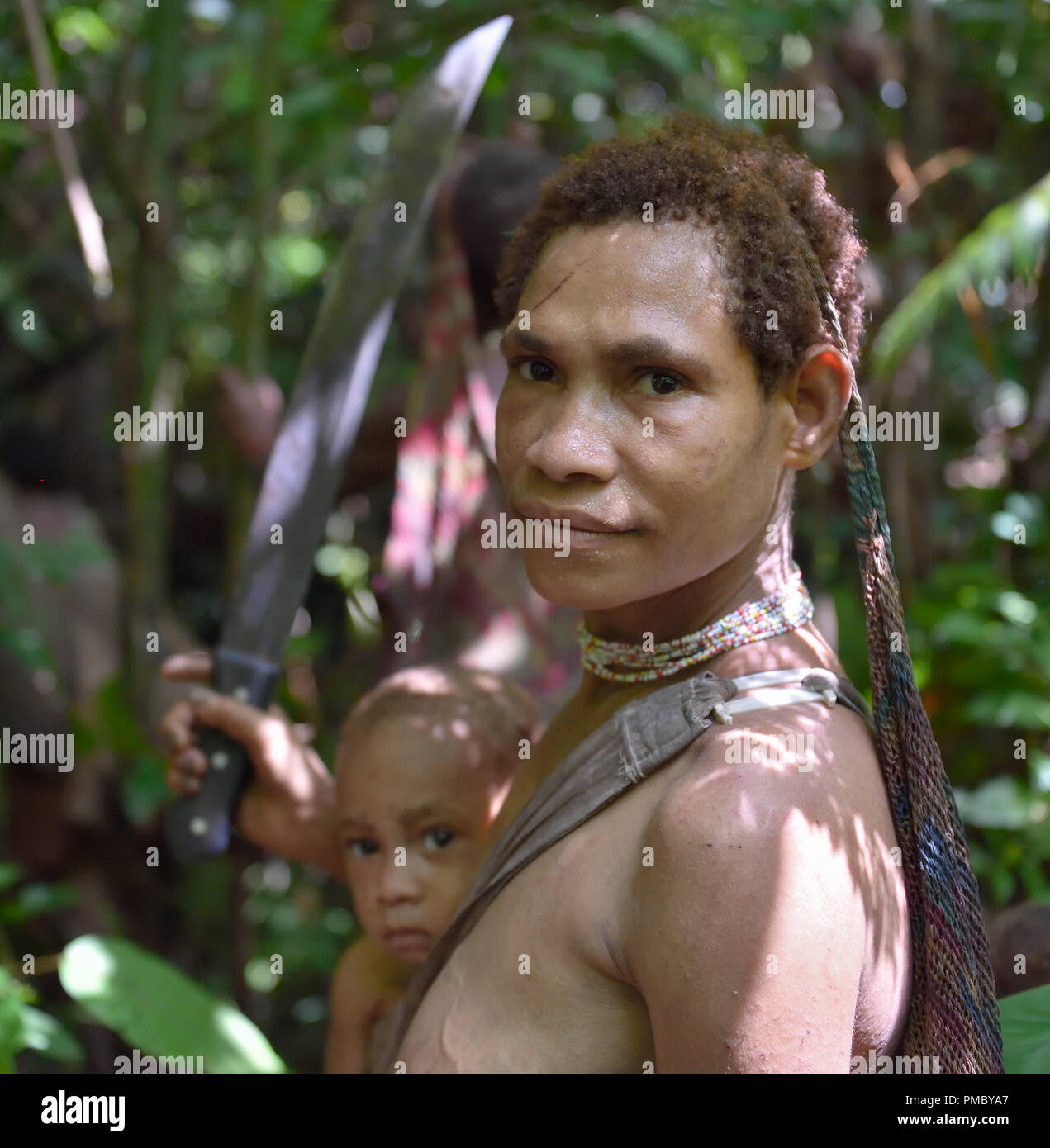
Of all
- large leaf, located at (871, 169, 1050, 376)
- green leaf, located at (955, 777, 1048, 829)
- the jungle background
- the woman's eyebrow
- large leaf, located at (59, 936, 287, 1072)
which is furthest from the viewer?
the jungle background

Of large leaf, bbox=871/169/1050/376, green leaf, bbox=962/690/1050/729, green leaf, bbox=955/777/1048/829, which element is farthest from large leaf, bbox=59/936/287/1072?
large leaf, bbox=871/169/1050/376

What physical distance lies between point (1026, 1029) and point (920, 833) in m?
0.44

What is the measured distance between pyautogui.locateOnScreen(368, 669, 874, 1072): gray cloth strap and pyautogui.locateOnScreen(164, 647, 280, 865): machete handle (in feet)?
1.56

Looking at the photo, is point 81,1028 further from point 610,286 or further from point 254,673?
point 610,286

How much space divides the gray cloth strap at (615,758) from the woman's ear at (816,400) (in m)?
0.25

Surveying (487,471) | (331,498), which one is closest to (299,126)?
(487,471)

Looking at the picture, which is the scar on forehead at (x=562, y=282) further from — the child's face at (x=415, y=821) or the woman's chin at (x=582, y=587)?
the child's face at (x=415, y=821)

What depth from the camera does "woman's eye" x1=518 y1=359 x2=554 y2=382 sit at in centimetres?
138

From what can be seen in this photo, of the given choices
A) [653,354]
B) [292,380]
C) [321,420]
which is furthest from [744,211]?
[292,380]

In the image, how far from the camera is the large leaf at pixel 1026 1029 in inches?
60.2

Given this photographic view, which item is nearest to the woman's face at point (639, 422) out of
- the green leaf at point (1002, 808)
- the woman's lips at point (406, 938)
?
the woman's lips at point (406, 938)

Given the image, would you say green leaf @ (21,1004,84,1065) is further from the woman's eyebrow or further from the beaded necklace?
the woman's eyebrow

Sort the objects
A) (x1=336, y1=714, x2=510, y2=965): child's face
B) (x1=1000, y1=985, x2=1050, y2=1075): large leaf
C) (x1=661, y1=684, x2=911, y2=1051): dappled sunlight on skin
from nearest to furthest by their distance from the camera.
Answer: (x1=661, y1=684, x2=911, y2=1051): dappled sunlight on skin, (x1=1000, y1=985, x2=1050, y2=1075): large leaf, (x1=336, y1=714, x2=510, y2=965): child's face

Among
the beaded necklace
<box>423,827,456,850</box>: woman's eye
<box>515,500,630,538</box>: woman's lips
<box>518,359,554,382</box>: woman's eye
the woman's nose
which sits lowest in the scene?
<box>423,827,456,850</box>: woman's eye
